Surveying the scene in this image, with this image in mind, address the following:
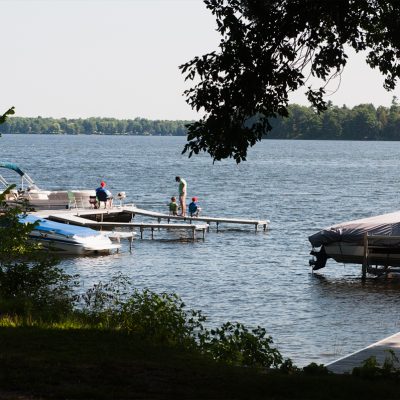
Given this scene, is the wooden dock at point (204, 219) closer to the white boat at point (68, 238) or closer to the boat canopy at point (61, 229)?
the boat canopy at point (61, 229)

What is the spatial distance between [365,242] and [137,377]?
22.4m

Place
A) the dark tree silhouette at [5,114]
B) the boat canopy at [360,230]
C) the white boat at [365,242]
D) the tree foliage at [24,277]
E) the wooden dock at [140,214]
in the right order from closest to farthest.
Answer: the tree foliage at [24,277], the dark tree silhouette at [5,114], the white boat at [365,242], the boat canopy at [360,230], the wooden dock at [140,214]

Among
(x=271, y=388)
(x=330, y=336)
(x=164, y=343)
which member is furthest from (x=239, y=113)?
(x=330, y=336)

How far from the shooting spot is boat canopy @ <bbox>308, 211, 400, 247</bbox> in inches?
1275

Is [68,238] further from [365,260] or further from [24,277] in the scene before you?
[24,277]

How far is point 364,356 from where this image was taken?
53.9 feet

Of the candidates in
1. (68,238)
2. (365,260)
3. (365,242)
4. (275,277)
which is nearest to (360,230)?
(365,242)

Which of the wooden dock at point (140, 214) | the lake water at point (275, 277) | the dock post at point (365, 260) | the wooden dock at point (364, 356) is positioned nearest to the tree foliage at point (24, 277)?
the wooden dock at point (364, 356)

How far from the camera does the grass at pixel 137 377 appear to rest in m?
10.2

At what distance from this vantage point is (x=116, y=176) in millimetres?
113750

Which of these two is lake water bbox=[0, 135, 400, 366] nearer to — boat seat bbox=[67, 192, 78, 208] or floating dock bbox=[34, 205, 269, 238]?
floating dock bbox=[34, 205, 269, 238]

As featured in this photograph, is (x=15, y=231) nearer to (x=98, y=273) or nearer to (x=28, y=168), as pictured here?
(x=98, y=273)

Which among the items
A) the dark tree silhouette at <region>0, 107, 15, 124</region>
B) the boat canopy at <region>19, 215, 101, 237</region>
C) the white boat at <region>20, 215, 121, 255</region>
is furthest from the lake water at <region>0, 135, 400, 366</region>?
the dark tree silhouette at <region>0, 107, 15, 124</region>

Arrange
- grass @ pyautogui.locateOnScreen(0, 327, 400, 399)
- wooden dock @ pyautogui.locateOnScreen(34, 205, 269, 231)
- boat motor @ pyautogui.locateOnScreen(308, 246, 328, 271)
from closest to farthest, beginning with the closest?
grass @ pyautogui.locateOnScreen(0, 327, 400, 399) → boat motor @ pyautogui.locateOnScreen(308, 246, 328, 271) → wooden dock @ pyautogui.locateOnScreen(34, 205, 269, 231)
